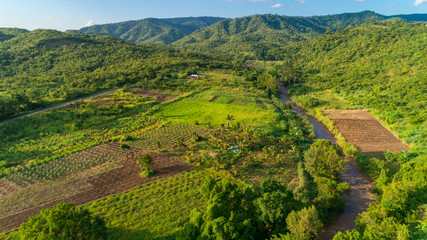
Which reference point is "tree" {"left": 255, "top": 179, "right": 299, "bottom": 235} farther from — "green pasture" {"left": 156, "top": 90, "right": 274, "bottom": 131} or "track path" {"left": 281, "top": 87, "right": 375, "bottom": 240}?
"green pasture" {"left": 156, "top": 90, "right": 274, "bottom": 131}

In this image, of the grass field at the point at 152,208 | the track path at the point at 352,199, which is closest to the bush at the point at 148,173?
the grass field at the point at 152,208

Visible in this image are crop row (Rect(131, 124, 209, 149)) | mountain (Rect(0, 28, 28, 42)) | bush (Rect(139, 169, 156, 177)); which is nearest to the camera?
bush (Rect(139, 169, 156, 177))

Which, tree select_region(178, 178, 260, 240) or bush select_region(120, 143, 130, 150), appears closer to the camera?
tree select_region(178, 178, 260, 240)

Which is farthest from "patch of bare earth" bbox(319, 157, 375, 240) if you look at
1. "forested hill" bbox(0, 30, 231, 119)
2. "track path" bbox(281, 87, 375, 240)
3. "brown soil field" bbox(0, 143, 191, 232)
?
"forested hill" bbox(0, 30, 231, 119)

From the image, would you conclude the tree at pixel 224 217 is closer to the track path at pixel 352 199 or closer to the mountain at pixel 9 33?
the track path at pixel 352 199

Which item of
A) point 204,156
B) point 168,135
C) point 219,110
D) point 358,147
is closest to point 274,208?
point 204,156

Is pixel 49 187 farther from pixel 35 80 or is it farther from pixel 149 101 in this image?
pixel 35 80
